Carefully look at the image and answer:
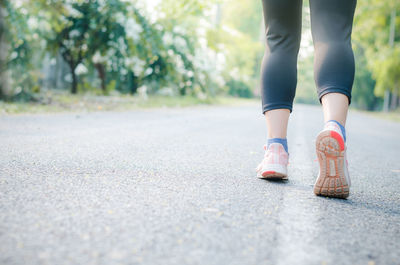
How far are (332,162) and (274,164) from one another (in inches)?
13.5

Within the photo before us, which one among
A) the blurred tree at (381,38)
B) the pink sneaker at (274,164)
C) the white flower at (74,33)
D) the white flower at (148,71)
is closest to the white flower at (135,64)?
the white flower at (148,71)

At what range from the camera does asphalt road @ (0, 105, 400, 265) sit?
Answer: 2.91 ft

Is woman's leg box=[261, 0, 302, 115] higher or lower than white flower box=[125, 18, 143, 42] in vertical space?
lower

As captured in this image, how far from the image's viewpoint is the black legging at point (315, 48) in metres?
1.60

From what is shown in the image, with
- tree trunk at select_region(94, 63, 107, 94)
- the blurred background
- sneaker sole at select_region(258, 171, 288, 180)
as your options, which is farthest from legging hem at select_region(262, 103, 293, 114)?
tree trunk at select_region(94, 63, 107, 94)

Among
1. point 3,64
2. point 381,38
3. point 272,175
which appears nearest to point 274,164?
point 272,175

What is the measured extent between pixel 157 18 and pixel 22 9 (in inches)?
153

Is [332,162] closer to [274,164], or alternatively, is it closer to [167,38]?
[274,164]

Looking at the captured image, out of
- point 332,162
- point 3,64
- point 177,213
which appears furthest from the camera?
point 3,64

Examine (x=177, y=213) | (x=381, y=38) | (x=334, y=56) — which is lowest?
(x=177, y=213)

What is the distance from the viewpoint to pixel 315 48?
1711 millimetres

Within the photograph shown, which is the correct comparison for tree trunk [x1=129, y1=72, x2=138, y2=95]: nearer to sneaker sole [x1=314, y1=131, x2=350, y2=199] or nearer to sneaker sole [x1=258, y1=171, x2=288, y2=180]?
sneaker sole [x1=258, y1=171, x2=288, y2=180]

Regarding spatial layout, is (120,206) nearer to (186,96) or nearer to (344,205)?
(344,205)

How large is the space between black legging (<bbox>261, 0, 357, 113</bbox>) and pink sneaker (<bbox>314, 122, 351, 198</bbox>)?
9.2 inches
